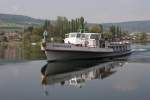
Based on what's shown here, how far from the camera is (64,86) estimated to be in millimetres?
28016

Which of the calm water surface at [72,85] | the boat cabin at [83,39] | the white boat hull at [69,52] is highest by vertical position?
the boat cabin at [83,39]

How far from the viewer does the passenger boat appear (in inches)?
1776

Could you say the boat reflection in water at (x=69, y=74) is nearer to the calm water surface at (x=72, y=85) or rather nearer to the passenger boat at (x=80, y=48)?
the calm water surface at (x=72, y=85)

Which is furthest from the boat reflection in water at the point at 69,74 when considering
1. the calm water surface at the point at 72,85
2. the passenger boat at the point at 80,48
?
the passenger boat at the point at 80,48

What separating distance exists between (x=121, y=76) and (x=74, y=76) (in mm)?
4354

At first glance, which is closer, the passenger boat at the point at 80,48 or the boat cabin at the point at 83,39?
the passenger boat at the point at 80,48

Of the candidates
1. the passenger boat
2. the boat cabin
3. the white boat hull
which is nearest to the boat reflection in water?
the white boat hull

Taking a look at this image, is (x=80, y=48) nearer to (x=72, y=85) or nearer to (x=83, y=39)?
(x=83, y=39)

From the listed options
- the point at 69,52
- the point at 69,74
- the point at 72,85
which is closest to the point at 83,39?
the point at 69,52

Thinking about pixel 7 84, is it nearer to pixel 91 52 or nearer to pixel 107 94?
pixel 107 94

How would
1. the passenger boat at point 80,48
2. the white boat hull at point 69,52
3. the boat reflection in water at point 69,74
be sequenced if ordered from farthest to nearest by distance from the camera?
the passenger boat at point 80,48 → the white boat hull at point 69,52 → the boat reflection in water at point 69,74

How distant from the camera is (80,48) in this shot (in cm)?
4703

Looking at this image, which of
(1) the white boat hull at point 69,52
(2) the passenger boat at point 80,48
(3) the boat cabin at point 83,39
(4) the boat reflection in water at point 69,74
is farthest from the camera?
(3) the boat cabin at point 83,39

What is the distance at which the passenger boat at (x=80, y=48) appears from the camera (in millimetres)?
45119
